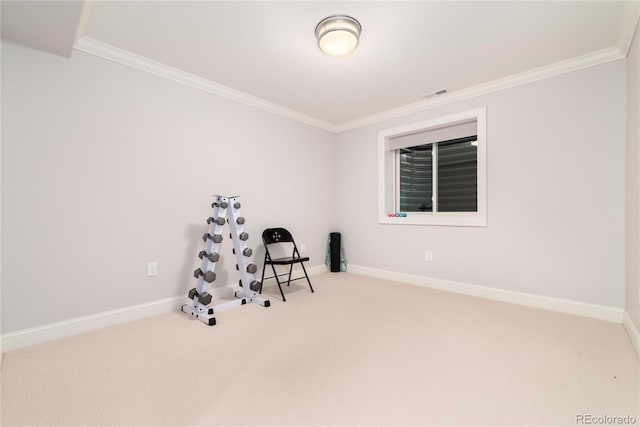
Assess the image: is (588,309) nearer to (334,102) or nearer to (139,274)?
(334,102)

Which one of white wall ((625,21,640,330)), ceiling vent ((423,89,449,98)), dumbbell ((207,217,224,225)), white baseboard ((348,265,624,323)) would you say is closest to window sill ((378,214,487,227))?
white baseboard ((348,265,624,323))

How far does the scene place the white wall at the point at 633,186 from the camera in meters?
1.95

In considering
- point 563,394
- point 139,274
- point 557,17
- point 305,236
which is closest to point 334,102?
point 305,236

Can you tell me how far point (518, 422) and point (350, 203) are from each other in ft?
10.7

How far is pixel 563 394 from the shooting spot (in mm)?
1461

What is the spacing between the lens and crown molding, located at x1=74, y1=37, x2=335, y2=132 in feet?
7.42

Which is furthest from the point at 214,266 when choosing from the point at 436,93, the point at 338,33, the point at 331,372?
the point at 436,93

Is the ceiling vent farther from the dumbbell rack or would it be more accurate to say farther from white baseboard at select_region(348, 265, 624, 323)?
the dumbbell rack

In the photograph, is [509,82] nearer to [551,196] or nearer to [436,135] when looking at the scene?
[436,135]

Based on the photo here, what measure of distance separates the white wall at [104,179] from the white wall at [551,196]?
8.26 feet

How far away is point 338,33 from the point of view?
2010 mm

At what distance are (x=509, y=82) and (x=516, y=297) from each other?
2133 mm
